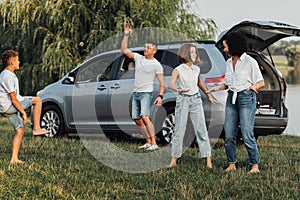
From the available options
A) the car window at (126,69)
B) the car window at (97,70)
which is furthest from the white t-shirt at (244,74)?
the car window at (97,70)

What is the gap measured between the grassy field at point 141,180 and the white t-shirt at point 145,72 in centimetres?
137

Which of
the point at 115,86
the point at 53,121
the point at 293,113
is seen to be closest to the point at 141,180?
the point at 115,86

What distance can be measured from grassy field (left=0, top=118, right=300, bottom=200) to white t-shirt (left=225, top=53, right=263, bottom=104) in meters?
1.03

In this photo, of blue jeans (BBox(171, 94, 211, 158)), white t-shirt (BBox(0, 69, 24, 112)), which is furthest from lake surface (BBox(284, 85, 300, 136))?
white t-shirt (BBox(0, 69, 24, 112))

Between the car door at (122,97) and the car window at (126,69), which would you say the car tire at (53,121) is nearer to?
the car door at (122,97)

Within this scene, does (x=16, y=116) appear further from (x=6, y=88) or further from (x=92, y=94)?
(x=92, y=94)

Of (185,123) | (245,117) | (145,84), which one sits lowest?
(185,123)

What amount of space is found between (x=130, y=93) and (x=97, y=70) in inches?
45.2

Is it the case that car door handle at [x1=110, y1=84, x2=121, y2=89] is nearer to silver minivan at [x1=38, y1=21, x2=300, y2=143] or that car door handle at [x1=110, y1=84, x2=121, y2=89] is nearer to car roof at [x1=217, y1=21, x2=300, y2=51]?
silver minivan at [x1=38, y1=21, x2=300, y2=143]

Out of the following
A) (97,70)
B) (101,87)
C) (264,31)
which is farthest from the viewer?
(97,70)

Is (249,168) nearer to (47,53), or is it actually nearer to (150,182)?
(150,182)

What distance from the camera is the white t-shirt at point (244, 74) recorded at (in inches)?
242

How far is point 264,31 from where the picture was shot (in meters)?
7.53

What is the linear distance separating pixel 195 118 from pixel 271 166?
117cm
